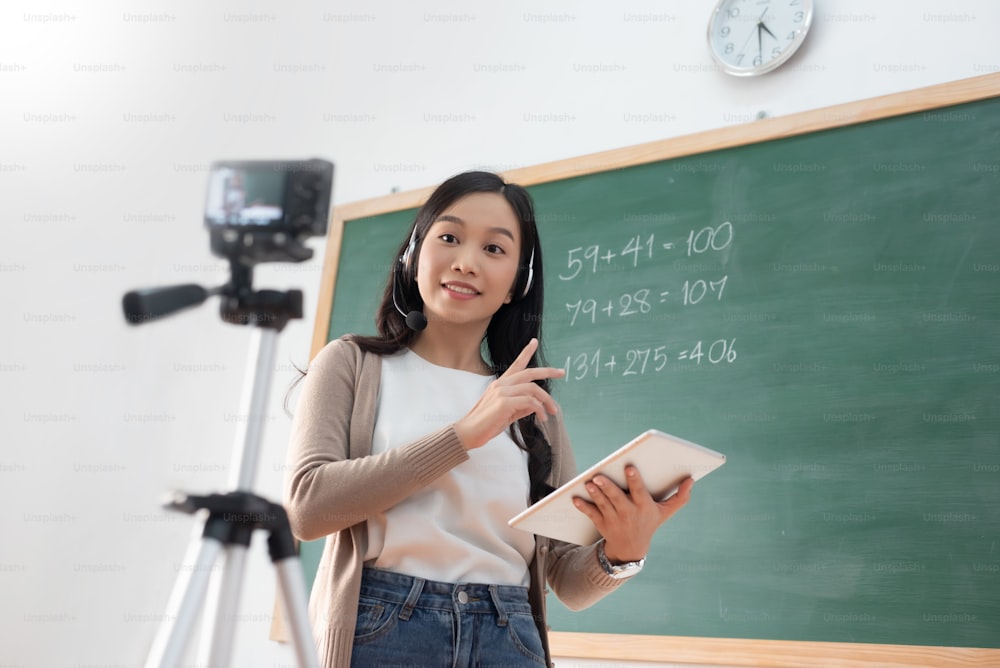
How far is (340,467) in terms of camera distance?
1.12m

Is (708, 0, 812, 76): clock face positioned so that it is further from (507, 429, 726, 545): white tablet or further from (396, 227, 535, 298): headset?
(507, 429, 726, 545): white tablet

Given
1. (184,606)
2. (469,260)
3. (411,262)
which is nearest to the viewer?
(184,606)

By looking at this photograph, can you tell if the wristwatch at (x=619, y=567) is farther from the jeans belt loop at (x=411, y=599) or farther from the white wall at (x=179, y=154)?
the white wall at (x=179, y=154)

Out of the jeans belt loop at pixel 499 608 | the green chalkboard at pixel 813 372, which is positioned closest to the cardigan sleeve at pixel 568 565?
the jeans belt loop at pixel 499 608

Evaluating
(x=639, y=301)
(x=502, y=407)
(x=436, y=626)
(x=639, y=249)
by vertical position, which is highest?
(x=639, y=249)

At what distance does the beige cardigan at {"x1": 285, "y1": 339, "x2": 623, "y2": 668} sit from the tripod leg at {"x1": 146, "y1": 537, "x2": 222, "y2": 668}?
0.38 m

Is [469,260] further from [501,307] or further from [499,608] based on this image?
[499,608]

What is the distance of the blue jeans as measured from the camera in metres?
1.08

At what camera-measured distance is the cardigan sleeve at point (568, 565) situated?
4.29 feet

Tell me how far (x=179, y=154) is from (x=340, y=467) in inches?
113

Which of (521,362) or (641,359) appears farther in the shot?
(641,359)

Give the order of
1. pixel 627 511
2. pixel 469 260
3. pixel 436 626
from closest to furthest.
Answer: pixel 436 626, pixel 627 511, pixel 469 260

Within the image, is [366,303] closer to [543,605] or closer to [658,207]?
[658,207]

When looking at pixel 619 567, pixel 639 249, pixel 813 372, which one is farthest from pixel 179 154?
pixel 619 567
